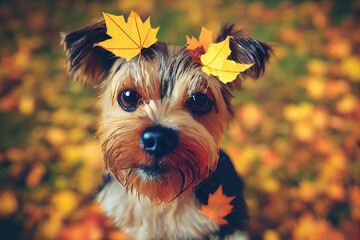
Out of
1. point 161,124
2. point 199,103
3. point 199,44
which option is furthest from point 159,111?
point 199,44

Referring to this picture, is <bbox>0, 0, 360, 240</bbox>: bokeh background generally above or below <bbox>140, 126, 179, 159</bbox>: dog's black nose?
below

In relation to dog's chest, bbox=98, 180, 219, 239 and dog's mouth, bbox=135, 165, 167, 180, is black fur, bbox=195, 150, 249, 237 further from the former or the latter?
dog's mouth, bbox=135, 165, 167, 180

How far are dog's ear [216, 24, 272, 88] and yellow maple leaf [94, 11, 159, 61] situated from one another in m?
0.45

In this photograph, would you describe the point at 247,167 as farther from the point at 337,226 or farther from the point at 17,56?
the point at 17,56

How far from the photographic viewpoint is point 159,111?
149 centimetres

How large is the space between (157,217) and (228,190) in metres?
0.49

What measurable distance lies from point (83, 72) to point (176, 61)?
1.91 feet

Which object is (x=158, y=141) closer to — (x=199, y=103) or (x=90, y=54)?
(x=199, y=103)

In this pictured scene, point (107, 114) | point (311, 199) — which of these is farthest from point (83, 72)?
point (311, 199)

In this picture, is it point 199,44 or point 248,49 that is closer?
point 199,44

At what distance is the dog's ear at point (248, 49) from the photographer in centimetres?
153

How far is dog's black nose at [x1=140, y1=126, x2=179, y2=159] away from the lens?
129 cm

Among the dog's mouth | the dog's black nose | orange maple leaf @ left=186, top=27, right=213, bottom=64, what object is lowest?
the dog's mouth

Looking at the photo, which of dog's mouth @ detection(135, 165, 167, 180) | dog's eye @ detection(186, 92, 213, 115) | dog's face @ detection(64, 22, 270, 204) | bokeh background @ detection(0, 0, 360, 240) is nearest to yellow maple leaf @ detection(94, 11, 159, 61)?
dog's face @ detection(64, 22, 270, 204)
